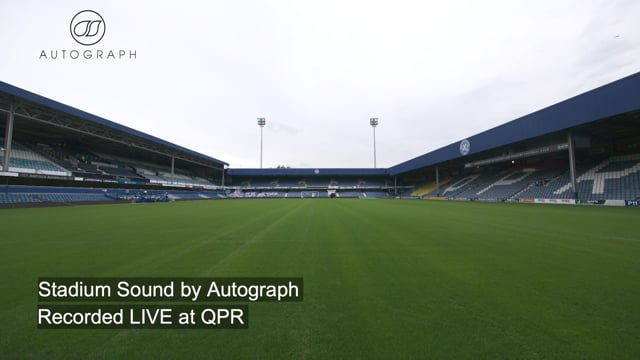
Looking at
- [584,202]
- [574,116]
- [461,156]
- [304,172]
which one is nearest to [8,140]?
[574,116]

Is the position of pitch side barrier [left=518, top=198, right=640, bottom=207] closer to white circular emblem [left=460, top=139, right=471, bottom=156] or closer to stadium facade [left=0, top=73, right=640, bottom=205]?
stadium facade [left=0, top=73, right=640, bottom=205]

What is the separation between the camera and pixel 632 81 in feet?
53.9

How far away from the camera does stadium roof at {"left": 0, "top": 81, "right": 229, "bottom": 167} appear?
20938 millimetres

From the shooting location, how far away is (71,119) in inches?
1033

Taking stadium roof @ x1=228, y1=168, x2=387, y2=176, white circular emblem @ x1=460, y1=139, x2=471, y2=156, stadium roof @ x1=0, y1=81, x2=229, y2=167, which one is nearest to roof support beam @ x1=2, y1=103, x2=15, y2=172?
stadium roof @ x1=0, y1=81, x2=229, y2=167

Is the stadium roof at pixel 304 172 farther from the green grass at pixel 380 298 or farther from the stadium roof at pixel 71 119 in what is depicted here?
the green grass at pixel 380 298

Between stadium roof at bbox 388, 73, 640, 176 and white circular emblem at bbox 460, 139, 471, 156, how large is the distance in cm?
56

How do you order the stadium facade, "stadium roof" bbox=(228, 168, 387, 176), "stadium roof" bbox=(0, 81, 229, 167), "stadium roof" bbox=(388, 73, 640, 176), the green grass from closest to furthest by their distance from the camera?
the green grass < "stadium roof" bbox=(388, 73, 640, 176) < the stadium facade < "stadium roof" bbox=(0, 81, 229, 167) < "stadium roof" bbox=(228, 168, 387, 176)

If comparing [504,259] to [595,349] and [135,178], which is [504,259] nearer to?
[595,349]

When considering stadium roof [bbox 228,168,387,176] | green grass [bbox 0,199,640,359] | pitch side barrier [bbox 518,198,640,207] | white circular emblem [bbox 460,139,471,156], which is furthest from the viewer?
stadium roof [bbox 228,168,387,176]

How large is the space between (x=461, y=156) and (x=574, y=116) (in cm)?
1487

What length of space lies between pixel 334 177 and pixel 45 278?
6863 centimetres

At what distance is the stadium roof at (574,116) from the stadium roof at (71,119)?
42.8 metres

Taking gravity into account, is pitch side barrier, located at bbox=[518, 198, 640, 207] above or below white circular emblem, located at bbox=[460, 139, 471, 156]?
below
